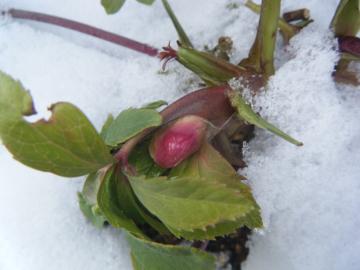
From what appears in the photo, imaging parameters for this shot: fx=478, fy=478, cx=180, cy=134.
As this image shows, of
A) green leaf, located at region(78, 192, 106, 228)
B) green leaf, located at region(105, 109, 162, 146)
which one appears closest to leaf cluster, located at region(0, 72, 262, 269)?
green leaf, located at region(105, 109, 162, 146)

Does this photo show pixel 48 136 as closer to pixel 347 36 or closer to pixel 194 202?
pixel 194 202

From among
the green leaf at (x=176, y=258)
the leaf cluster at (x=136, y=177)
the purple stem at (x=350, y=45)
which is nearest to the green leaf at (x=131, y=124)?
the leaf cluster at (x=136, y=177)

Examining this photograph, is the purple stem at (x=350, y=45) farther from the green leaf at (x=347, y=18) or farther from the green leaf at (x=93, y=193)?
the green leaf at (x=93, y=193)

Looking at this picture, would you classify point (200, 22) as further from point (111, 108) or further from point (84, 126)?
point (84, 126)

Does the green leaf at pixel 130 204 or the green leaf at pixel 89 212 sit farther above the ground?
the green leaf at pixel 130 204

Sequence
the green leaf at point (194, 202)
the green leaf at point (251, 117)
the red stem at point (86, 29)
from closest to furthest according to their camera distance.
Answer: the green leaf at point (194, 202)
the green leaf at point (251, 117)
the red stem at point (86, 29)

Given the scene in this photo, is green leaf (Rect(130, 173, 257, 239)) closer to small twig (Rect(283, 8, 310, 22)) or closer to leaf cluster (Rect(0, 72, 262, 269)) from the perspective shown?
leaf cluster (Rect(0, 72, 262, 269))

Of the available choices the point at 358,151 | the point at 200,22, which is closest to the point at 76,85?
the point at 200,22
